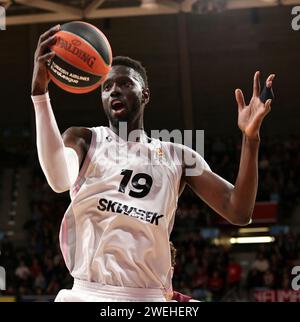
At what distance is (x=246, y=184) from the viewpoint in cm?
329

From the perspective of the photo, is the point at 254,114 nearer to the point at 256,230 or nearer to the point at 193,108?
the point at 256,230

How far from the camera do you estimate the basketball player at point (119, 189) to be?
119 inches

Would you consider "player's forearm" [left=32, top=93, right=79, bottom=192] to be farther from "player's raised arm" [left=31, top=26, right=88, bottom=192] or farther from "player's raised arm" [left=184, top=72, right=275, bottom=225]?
"player's raised arm" [left=184, top=72, right=275, bottom=225]

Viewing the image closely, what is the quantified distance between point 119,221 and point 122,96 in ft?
2.27

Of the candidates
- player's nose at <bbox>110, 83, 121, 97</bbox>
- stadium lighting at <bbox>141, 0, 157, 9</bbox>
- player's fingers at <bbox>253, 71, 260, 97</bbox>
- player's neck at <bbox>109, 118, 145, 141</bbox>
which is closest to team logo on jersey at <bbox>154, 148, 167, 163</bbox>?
player's neck at <bbox>109, 118, 145, 141</bbox>

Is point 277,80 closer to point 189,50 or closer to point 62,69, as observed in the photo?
point 189,50

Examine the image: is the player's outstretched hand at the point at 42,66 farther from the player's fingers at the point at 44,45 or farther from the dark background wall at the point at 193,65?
the dark background wall at the point at 193,65

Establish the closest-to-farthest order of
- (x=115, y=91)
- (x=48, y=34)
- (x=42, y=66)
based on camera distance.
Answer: (x=42, y=66), (x=48, y=34), (x=115, y=91)

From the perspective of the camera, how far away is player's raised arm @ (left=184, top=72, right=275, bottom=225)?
126 inches

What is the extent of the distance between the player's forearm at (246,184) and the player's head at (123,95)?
0.62 meters

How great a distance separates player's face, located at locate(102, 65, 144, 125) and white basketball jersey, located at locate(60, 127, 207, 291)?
0.56 feet

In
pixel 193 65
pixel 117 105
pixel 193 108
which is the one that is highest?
pixel 193 65

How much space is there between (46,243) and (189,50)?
23.3 ft

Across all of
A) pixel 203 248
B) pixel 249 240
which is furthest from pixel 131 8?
pixel 249 240
